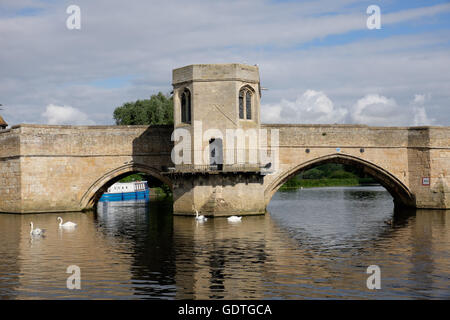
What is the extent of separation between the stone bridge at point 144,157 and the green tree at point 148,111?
1100 inches

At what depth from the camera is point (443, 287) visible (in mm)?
15406

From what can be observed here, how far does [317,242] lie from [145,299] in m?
11.6

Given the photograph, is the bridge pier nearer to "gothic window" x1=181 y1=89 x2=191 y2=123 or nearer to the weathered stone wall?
"gothic window" x1=181 y1=89 x2=191 y2=123

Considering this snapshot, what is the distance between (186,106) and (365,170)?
14.8 meters

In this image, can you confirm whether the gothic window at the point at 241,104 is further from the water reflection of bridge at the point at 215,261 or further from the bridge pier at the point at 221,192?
the water reflection of bridge at the point at 215,261

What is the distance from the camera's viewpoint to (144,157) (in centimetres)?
4031

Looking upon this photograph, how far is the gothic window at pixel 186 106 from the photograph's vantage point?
3538cm

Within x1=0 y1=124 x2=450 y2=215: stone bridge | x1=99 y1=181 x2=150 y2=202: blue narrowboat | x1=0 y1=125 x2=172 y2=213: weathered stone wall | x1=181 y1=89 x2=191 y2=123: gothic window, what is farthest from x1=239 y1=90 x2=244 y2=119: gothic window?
x1=99 y1=181 x2=150 y2=202: blue narrowboat

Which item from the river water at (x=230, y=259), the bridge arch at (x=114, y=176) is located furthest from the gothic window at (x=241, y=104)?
the bridge arch at (x=114, y=176)

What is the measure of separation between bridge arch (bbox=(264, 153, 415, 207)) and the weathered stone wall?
7.84m

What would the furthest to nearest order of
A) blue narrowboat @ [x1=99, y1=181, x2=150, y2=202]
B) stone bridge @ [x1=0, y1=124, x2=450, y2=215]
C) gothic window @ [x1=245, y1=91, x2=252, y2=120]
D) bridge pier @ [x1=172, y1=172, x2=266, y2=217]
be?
blue narrowboat @ [x1=99, y1=181, x2=150, y2=202] < stone bridge @ [x1=0, y1=124, x2=450, y2=215] < gothic window @ [x1=245, y1=91, x2=252, y2=120] < bridge pier @ [x1=172, y1=172, x2=266, y2=217]

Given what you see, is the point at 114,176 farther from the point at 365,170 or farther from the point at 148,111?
the point at 148,111

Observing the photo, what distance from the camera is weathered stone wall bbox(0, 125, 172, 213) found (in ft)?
130
